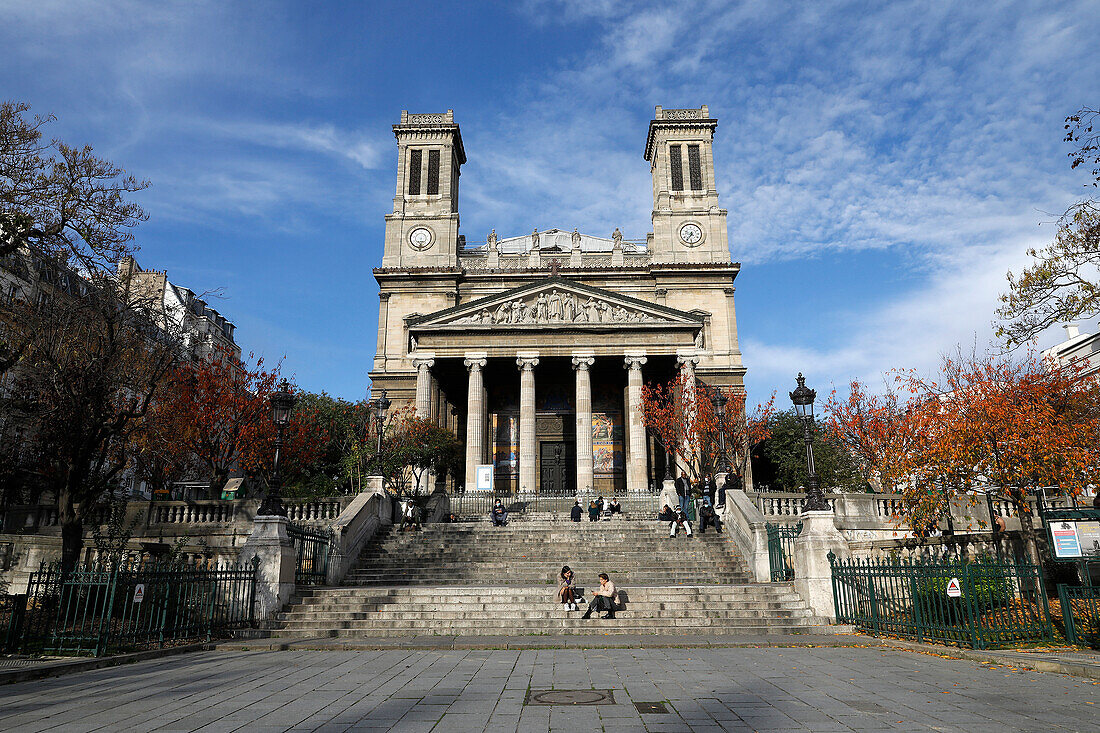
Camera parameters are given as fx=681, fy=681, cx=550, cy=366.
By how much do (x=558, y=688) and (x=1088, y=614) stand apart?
28.9 ft

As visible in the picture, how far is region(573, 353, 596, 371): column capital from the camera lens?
36938 millimetres

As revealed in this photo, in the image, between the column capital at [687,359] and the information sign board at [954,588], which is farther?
the column capital at [687,359]

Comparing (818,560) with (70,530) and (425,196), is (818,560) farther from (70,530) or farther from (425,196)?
(425,196)

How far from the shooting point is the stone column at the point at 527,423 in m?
34.9

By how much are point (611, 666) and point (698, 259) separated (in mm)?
44392

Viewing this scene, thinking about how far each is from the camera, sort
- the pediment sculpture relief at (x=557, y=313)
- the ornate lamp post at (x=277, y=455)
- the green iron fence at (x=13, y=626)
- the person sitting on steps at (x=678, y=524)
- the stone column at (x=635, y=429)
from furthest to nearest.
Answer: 1. the pediment sculpture relief at (x=557, y=313)
2. the stone column at (x=635, y=429)
3. the person sitting on steps at (x=678, y=524)
4. the ornate lamp post at (x=277, y=455)
5. the green iron fence at (x=13, y=626)

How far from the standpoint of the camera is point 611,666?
9539mm

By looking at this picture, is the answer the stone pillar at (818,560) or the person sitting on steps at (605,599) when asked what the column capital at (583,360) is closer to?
the stone pillar at (818,560)

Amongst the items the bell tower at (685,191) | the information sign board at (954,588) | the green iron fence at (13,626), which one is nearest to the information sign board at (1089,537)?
the information sign board at (954,588)

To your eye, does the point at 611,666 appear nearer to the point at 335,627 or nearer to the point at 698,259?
the point at 335,627

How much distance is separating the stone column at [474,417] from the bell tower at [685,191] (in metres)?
20.2

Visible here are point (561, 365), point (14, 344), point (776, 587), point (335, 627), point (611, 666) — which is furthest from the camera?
point (561, 365)

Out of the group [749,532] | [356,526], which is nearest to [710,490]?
[749,532]

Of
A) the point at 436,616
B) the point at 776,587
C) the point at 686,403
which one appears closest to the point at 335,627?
the point at 436,616
